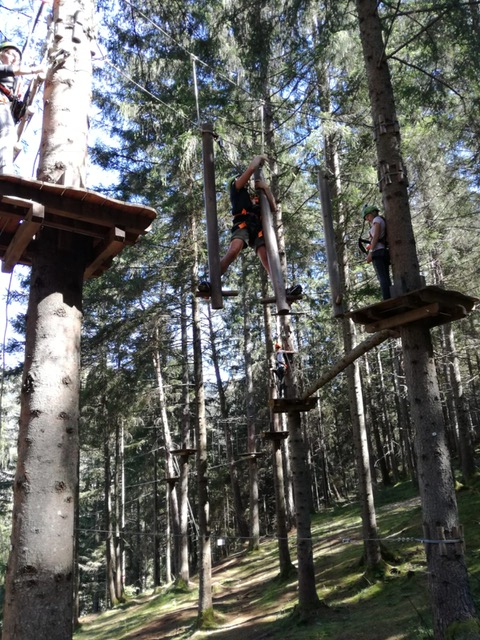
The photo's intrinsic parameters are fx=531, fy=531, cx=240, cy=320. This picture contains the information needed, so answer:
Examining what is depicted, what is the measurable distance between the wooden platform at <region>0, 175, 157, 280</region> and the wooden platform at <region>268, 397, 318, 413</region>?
5.66m

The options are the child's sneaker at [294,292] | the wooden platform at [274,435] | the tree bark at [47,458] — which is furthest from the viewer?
the wooden platform at [274,435]

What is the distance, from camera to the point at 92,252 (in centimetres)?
370

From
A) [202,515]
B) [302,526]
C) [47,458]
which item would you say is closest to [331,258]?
[47,458]

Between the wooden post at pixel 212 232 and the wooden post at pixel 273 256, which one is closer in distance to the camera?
the wooden post at pixel 212 232

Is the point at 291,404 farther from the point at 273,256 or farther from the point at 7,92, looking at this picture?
the point at 7,92

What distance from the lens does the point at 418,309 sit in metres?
5.03

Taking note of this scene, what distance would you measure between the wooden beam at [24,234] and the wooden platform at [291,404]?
5931 millimetres

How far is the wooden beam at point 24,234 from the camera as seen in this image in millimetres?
3146

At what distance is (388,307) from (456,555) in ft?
7.49

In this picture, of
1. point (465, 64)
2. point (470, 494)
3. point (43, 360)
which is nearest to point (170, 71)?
point (465, 64)

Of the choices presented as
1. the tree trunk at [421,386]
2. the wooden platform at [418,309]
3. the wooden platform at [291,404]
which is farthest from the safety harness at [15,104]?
the wooden platform at [291,404]

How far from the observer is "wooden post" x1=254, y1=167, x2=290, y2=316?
5.62 metres

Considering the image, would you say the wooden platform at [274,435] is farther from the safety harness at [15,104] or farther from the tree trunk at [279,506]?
the safety harness at [15,104]

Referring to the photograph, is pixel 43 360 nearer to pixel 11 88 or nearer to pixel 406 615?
pixel 11 88
